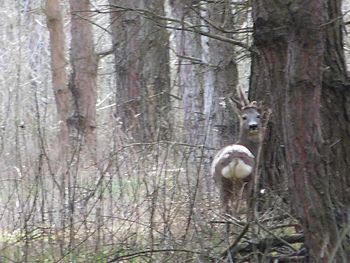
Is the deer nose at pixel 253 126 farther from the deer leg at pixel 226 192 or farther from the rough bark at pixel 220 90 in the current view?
the rough bark at pixel 220 90

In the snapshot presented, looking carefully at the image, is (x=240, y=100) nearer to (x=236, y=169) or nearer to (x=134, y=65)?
(x=236, y=169)

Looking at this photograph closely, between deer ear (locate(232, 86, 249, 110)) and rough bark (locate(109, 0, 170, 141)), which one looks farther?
rough bark (locate(109, 0, 170, 141))

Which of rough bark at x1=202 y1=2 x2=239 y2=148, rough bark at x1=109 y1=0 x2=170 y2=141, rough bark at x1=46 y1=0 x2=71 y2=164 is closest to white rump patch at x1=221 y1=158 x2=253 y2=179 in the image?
rough bark at x1=202 y1=2 x2=239 y2=148

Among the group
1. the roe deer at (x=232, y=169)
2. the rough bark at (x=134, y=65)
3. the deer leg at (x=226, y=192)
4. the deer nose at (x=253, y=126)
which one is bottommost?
the deer leg at (x=226, y=192)

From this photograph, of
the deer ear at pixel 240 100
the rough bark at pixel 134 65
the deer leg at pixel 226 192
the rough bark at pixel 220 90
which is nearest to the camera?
the deer leg at pixel 226 192

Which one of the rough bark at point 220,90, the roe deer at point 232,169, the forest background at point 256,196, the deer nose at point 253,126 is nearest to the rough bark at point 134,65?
the rough bark at point 220,90

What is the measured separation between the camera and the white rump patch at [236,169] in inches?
321

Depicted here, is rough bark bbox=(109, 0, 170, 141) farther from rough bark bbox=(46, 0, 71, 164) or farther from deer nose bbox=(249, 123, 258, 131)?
deer nose bbox=(249, 123, 258, 131)

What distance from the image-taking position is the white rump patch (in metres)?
8.16

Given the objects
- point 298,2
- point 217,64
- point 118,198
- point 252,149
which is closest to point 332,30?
point 298,2

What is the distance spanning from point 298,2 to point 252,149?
13.6ft

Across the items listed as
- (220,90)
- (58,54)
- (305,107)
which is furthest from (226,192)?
(58,54)

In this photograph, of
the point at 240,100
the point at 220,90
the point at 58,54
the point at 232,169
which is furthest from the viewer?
the point at 58,54

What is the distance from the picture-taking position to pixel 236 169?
8188 mm
